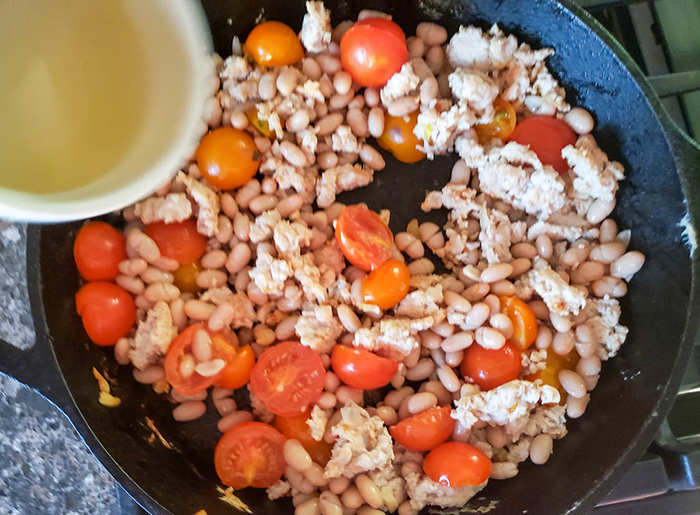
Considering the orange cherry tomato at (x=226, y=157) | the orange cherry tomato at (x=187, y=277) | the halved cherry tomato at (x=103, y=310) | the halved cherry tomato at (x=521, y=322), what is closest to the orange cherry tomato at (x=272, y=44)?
the orange cherry tomato at (x=226, y=157)

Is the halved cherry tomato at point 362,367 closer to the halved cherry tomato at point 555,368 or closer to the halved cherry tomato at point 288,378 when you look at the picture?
the halved cherry tomato at point 288,378

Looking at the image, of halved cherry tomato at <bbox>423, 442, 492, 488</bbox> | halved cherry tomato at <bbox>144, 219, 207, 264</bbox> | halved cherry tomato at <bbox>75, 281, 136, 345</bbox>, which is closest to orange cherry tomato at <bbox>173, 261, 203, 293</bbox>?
halved cherry tomato at <bbox>144, 219, 207, 264</bbox>

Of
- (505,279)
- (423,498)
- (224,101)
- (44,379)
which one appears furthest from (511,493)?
(224,101)

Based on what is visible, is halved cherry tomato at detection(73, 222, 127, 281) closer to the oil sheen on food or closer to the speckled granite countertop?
the oil sheen on food

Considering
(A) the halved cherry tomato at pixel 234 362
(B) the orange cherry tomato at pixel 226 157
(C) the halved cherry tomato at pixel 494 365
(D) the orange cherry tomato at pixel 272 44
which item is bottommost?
(A) the halved cherry tomato at pixel 234 362

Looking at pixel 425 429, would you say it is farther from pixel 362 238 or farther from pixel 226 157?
pixel 226 157

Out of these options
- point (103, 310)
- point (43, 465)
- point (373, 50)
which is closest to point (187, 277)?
point (103, 310)

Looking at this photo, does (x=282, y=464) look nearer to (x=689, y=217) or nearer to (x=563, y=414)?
(x=563, y=414)
